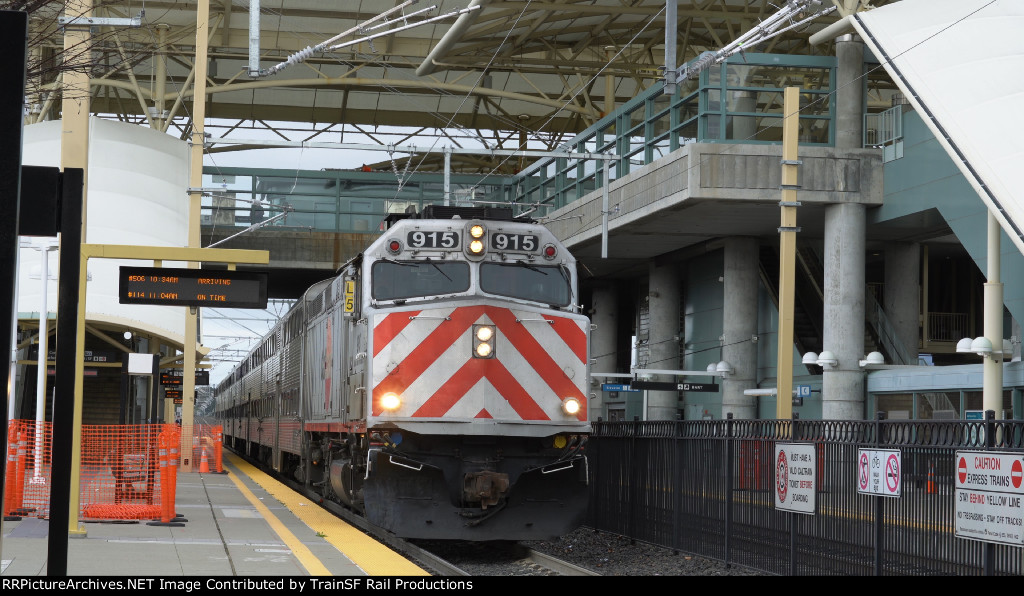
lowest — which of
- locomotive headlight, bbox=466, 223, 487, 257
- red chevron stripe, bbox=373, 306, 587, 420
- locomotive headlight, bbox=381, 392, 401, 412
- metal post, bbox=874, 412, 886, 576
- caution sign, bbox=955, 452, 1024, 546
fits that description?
metal post, bbox=874, 412, 886, 576

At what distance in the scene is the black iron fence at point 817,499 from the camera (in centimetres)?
1016

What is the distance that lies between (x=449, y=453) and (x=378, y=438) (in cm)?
84

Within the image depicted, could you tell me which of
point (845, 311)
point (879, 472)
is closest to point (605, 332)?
point (845, 311)

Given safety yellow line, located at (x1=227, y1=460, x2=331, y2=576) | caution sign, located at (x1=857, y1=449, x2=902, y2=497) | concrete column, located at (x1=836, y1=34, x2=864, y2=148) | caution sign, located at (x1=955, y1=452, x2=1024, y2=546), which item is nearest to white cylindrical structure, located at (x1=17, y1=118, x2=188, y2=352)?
safety yellow line, located at (x1=227, y1=460, x2=331, y2=576)

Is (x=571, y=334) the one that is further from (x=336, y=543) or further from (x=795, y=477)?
(x=336, y=543)

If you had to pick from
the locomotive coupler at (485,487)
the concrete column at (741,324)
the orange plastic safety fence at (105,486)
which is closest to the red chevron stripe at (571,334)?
the locomotive coupler at (485,487)

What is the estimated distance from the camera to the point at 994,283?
877 inches

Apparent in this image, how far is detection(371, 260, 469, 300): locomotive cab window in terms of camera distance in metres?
14.5

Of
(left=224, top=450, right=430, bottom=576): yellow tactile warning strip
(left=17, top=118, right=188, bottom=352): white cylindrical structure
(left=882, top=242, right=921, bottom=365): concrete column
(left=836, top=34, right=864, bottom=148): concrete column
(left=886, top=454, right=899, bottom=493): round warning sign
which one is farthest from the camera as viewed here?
(left=17, top=118, right=188, bottom=352): white cylindrical structure

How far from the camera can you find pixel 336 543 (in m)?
13.1

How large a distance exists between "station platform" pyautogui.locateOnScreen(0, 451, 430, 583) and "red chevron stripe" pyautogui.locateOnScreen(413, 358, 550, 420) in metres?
1.67

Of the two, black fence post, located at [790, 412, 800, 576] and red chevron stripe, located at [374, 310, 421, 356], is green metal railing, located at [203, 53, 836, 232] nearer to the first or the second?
red chevron stripe, located at [374, 310, 421, 356]

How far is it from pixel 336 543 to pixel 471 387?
2312 mm

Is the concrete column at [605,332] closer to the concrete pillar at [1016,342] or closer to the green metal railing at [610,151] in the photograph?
the green metal railing at [610,151]
